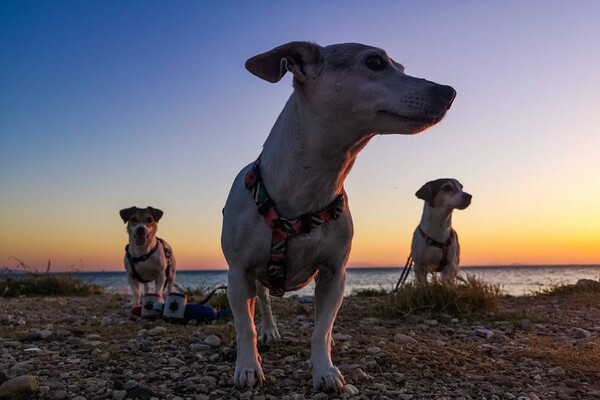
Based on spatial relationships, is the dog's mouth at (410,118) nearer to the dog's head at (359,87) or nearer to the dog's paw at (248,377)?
the dog's head at (359,87)

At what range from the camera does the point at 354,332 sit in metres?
5.39

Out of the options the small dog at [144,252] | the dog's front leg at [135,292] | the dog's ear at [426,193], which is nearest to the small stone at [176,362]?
the dog's front leg at [135,292]

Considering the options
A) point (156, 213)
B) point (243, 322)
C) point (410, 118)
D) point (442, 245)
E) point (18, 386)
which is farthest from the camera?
point (156, 213)

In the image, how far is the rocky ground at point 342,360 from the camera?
3.27 meters

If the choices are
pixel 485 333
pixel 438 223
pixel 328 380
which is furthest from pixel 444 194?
pixel 328 380

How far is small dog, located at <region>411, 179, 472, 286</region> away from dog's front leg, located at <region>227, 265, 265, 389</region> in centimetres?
574

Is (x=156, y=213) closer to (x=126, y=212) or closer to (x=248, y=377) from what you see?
(x=126, y=212)

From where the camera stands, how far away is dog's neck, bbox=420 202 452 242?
9086 millimetres

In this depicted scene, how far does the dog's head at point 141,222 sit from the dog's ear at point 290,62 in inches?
272

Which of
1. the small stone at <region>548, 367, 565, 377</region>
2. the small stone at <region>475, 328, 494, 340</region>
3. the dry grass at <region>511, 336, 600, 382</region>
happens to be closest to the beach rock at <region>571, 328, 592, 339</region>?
the dry grass at <region>511, 336, 600, 382</region>

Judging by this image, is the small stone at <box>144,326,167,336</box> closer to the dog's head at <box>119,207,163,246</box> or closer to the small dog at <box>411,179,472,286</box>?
the dog's head at <box>119,207,163,246</box>

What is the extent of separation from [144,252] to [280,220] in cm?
690

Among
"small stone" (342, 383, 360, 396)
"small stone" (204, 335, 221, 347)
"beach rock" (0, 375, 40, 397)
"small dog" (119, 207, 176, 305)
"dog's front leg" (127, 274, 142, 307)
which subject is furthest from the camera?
"small dog" (119, 207, 176, 305)

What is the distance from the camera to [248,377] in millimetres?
3305
